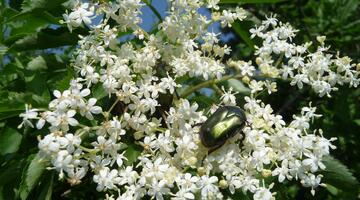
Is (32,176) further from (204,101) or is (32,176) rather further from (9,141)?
(204,101)

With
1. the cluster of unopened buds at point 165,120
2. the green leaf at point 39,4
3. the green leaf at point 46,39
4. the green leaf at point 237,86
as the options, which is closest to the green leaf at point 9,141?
the cluster of unopened buds at point 165,120

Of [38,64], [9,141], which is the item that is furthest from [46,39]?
[9,141]

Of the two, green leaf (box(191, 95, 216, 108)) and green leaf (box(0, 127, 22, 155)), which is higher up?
green leaf (box(191, 95, 216, 108))

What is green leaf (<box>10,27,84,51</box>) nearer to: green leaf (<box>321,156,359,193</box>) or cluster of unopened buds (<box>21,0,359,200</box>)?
cluster of unopened buds (<box>21,0,359,200</box>)

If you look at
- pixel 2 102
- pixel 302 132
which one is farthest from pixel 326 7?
pixel 2 102

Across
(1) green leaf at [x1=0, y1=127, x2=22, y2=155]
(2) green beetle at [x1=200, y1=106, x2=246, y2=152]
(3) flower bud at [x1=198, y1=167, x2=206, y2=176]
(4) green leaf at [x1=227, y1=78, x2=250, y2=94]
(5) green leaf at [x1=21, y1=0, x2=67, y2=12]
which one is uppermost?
(5) green leaf at [x1=21, y1=0, x2=67, y2=12]

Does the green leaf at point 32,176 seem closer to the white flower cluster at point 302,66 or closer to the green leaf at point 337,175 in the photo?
the white flower cluster at point 302,66

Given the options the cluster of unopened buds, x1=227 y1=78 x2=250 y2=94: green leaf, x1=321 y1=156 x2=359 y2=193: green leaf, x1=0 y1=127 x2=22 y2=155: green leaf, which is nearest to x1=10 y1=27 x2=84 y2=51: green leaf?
the cluster of unopened buds

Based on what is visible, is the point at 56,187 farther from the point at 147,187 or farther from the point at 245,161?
the point at 245,161
